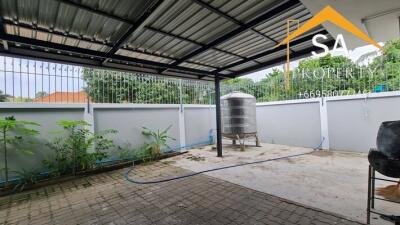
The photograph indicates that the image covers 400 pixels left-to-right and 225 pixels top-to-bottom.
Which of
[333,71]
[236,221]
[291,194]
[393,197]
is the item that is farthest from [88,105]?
[333,71]

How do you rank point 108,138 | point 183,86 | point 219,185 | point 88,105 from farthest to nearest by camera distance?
point 183,86, point 108,138, point 88,105, point 219,185

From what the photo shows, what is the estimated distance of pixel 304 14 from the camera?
2.77 meters

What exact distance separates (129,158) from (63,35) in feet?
12.1

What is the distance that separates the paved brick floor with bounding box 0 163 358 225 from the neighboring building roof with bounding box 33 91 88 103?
196 centimetres

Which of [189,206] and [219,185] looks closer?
[189,206]

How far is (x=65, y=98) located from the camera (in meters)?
4.94

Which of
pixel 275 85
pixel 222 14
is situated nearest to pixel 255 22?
pixel 222 14

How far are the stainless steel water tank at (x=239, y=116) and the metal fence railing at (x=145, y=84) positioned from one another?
1.29 meters

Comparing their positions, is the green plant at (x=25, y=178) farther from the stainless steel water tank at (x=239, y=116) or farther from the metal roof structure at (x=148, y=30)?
the stainless steel water tank at (x=239, y=116)

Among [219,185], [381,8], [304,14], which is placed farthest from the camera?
[219,185]

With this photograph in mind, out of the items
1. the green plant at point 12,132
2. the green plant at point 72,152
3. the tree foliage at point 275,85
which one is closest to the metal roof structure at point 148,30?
the green plant at point 12,132

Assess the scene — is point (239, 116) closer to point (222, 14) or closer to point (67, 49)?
point (222, 14)

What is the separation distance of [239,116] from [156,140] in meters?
3.04

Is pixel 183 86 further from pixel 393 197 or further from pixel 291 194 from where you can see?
pixel 393 197
